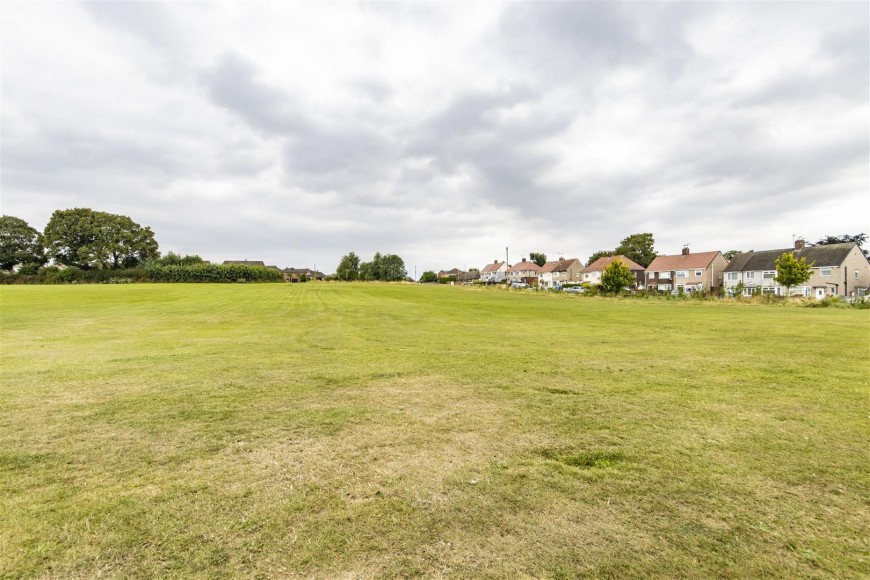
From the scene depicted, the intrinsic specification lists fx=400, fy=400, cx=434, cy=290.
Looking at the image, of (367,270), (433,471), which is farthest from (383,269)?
(433,471)

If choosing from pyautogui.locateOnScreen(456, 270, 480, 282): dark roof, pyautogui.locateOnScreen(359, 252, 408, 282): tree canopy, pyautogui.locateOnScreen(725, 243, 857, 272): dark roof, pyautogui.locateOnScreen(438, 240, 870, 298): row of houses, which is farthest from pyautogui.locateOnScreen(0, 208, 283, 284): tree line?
pyautogui.locateOnScreen(725, 243, 857, 272): dark roof

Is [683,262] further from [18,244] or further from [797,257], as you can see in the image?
[18,244]

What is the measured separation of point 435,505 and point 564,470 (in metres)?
1.33

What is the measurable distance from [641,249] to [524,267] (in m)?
36.5

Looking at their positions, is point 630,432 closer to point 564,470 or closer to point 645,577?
point 564,470

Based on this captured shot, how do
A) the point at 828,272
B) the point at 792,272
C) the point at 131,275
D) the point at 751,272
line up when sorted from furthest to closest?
the point at 131,275
the point at 751,272
the point at 828,272
the point at 792,272

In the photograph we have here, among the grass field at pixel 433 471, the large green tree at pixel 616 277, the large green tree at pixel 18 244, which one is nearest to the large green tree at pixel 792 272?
the large green tree at pixel 616 277

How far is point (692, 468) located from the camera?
378 centimetres

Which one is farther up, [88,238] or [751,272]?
[88,238]

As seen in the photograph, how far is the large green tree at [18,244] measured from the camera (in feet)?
297

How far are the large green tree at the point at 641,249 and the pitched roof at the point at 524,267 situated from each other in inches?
1113

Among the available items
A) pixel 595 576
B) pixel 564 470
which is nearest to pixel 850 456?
pixel 564 470

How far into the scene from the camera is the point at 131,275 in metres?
82.1

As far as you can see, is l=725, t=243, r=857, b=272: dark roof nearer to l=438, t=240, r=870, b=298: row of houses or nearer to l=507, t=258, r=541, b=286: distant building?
l=438, t=240, r=870, b=298: row of houses
